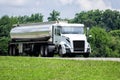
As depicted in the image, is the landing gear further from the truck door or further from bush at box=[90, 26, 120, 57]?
bush at box=[90, 26, 120, 57]

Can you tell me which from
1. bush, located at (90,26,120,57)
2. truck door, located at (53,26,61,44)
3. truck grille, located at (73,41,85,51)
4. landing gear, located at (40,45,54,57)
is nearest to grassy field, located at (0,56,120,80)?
truck grille, located at (73,41,85,51)

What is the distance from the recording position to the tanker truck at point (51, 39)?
1784 inches

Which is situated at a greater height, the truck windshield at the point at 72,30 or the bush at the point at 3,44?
the truck windshield at the point at 72,30

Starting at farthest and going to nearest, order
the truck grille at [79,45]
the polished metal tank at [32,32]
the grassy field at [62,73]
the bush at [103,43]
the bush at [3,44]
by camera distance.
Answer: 1. the bush at [103,43]
2. the bush at [3,44]
3. the polished metal tank at [32,32]
4. the truck grille at [79,45]
5. the grassy field at [62,73]

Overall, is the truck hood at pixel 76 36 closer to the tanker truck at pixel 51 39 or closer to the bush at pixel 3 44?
the tanker truck at pixel 51 39

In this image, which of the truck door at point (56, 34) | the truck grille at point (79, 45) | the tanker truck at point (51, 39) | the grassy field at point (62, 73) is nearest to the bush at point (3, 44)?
the tanker truck at point (51, 39)

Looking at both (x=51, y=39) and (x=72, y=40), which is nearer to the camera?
(x=72, y=40)

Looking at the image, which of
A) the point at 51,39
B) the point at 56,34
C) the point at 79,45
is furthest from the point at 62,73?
the point at 51,39

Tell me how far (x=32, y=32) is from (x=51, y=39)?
18.5ft

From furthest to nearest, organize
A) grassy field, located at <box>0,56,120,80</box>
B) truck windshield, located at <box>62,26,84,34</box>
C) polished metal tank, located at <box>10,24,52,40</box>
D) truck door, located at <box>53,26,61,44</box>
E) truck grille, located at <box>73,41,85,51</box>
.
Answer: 1. polished metal tank, located at <box>10,24,52,40</box>
2. truck door, located at <box>53,26,61,44</box>
3. truck windshield, located at <box>62,26,84,34</box>
4. truck grille, located at <box>73,41,85,51</box>
5. grassy field, located at <box>0,56,120,80</box>

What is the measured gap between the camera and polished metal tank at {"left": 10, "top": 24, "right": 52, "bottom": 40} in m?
50.2

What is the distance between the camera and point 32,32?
5384cm

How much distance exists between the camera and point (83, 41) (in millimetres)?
45188

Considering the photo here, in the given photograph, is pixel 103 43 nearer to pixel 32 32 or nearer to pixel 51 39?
pixel 32 32
